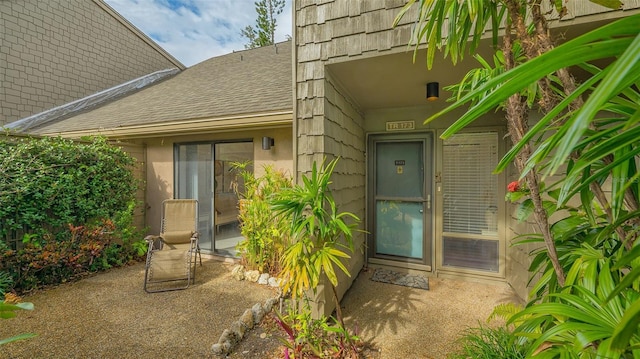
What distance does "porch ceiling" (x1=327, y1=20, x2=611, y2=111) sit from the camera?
226 cm

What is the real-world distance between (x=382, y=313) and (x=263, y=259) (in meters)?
1.82

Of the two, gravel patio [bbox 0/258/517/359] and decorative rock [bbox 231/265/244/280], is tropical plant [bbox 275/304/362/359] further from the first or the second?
decorative rock [bbox 231/265/244/280]

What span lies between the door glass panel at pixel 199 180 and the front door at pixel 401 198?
9.52ft

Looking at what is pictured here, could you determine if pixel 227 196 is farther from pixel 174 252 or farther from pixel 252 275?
pixel 252 275

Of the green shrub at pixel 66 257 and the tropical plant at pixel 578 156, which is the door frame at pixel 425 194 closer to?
the tropical plant at pixel 578 156

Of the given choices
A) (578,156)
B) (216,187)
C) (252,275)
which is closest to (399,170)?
(252,275)

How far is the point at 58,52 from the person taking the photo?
663cm

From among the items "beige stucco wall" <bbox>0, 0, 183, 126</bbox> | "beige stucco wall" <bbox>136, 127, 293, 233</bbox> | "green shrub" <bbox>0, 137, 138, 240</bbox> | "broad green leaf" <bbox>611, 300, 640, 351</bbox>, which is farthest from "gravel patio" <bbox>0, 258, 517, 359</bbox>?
"beige stucco wall" <bbox>0, 0, 183, 126</bbox>

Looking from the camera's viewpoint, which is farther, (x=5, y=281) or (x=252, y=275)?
(x=252, y=275)

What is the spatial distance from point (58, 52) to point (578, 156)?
33.5 ft

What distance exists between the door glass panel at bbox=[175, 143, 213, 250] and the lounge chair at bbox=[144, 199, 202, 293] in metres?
0.41

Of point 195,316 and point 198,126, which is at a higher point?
point 198,126

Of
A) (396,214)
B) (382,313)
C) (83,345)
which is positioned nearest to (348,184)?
(396,214)

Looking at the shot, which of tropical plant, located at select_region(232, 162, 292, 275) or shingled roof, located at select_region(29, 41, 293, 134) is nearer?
tropical plant, located at select_region(232, 162, 292, 275)
